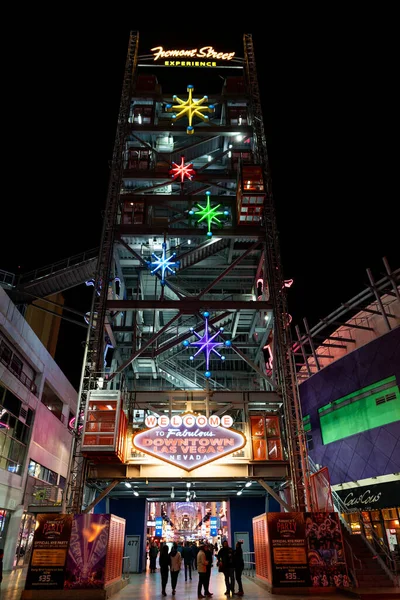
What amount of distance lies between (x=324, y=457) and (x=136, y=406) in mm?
18229

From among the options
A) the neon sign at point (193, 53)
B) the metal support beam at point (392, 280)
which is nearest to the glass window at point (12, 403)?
the metal support beam at point (392, 280)

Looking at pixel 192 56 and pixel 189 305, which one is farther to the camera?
pixel 192 56

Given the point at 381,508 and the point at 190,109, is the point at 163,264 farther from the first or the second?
the point at 381,508

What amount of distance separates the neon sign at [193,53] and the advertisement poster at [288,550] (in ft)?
132

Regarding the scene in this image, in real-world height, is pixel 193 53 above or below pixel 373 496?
above

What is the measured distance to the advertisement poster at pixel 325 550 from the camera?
14.3 metres

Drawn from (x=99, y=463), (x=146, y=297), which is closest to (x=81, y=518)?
(x=99, y=463)

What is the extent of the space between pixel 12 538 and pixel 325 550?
1911 centimetres

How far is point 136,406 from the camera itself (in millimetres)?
23172

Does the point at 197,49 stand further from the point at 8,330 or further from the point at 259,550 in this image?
the point at 259,550

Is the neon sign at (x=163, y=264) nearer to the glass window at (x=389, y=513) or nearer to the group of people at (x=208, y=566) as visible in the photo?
the group of people at (x=208, y=566)

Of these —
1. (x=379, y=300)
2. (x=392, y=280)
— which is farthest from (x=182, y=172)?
(x=379, y=300)

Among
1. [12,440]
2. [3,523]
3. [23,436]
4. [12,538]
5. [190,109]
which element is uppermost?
[190,109]

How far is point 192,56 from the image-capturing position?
4062cm
